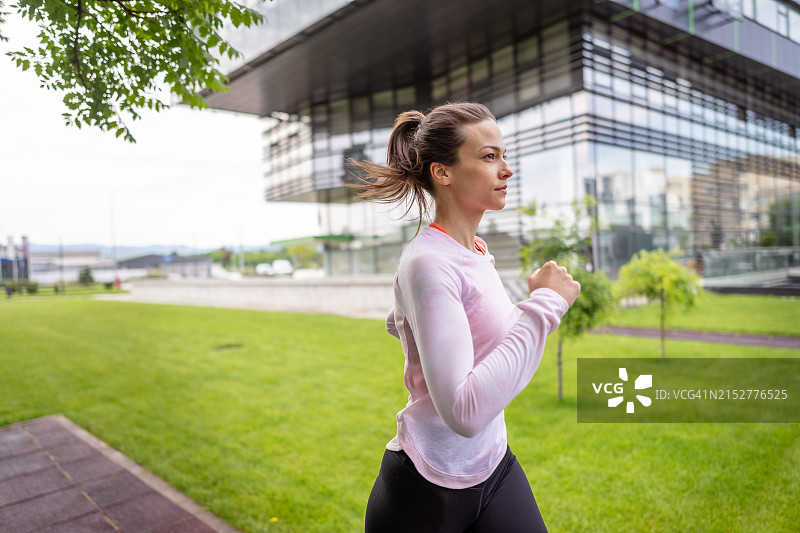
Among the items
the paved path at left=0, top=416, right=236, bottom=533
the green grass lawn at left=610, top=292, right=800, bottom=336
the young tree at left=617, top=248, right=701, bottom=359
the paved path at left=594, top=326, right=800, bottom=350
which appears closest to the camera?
the paved path at left=0, top=416, right=236, bottom=533

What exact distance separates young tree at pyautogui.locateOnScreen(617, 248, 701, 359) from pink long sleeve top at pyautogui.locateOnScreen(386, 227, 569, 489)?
23.0ft

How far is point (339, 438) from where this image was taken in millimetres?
4996

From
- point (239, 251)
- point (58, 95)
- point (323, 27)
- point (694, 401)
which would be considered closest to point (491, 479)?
point (58, 95)

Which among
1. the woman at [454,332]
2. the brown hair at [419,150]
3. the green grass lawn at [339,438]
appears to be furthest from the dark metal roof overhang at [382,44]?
the woman at [454,332]

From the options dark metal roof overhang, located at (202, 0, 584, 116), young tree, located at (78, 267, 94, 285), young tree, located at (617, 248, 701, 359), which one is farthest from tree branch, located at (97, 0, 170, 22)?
young tree, located at (78, 267, 94, 285)

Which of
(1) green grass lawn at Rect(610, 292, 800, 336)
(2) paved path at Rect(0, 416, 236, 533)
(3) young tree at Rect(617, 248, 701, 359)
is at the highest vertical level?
(3) young tree at Rect(617, 248, 701, 359)

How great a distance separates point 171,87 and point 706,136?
63.1 ft

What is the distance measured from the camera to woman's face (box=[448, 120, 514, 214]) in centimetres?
135

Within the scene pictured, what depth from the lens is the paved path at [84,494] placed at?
334 centimetres

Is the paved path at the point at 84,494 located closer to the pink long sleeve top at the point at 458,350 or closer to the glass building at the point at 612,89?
the pink long sleeve top at the point at 458,350

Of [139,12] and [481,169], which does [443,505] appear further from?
[139,12]

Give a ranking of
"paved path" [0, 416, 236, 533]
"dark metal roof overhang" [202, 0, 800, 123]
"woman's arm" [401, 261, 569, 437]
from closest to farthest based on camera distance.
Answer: "woman's arm" [401, 261, 569, 437] < "paved path" [0, 416, 236, 533] < "dark metal roof overhang" [202, 0, 800, 123]

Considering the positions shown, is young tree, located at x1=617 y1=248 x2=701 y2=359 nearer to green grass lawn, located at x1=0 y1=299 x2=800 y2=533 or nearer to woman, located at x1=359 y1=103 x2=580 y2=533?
green grass lawn, located at x1=0 y1=299 x2=800 y2=533

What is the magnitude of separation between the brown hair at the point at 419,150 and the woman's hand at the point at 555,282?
382mm
